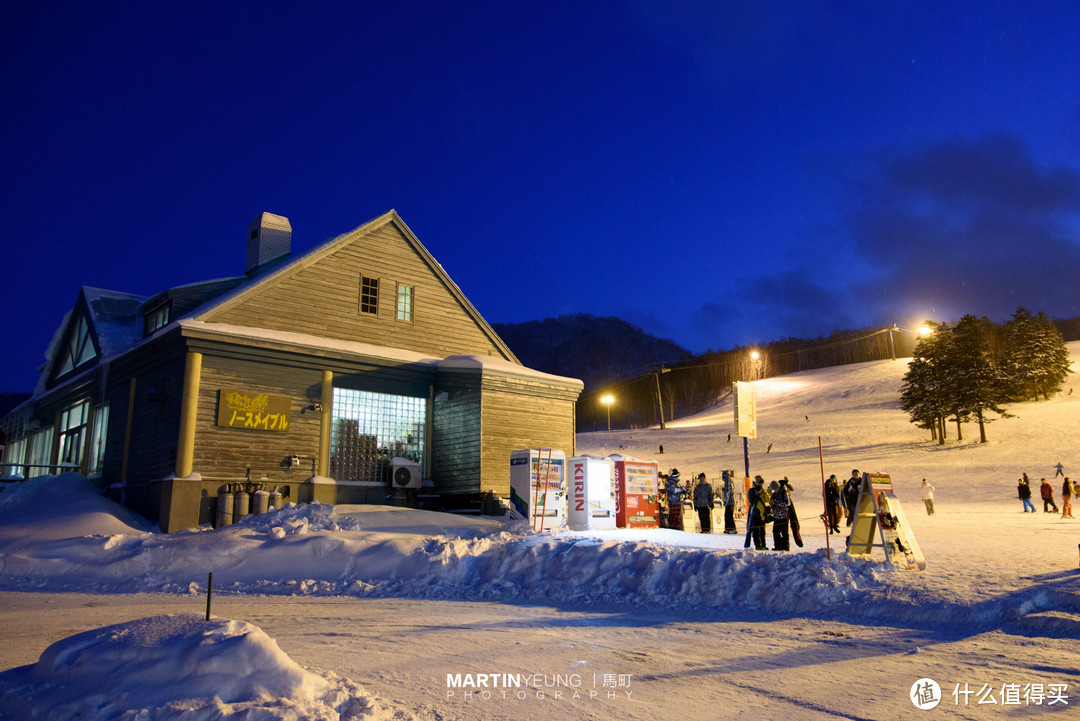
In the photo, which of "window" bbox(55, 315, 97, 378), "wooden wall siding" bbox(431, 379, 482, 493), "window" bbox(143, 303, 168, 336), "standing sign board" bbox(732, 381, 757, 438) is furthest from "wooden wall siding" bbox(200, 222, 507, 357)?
"window" bbox(55, 315, 97, 378)

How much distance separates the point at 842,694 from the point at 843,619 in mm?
3384

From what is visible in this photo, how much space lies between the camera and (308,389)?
60.3 feet

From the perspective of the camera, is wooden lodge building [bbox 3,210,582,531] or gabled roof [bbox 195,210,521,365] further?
gabled roof [bbox 195,210,521,365]

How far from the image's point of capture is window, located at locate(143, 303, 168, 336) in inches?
858

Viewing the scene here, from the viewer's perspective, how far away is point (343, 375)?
62.5 feet

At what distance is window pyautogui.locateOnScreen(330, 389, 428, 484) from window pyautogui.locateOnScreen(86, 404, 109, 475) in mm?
8076

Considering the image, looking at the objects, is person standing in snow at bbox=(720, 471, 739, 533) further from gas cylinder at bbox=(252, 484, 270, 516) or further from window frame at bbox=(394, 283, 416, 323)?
gas cylinder at bbox=(252, 484, 270, 516)

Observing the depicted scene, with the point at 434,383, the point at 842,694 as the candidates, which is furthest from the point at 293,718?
the point at 434,383

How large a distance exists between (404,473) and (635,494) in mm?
6306

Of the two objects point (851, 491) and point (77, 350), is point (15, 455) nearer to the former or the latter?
point (77, 350)

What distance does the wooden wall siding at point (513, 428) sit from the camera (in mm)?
19734

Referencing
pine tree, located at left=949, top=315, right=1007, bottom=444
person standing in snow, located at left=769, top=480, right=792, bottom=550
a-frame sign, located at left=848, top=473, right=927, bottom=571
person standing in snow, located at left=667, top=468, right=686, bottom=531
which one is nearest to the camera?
a-frame sign, located at left=848, top=473, right=927, bottom=571

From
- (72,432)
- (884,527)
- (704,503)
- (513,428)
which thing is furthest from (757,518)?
(72,432)

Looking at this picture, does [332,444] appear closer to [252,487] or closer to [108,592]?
[252,487]
